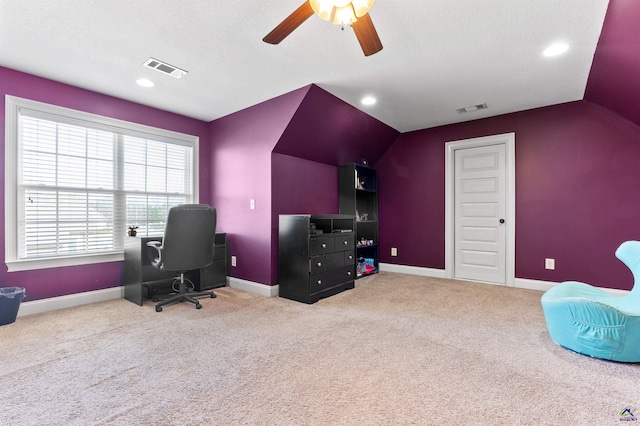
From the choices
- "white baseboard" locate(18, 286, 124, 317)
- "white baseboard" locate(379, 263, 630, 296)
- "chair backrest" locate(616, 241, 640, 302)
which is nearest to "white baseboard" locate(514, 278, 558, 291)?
"white baseboard" locate(379, 263, 630, 296)

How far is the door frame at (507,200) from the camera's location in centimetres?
398

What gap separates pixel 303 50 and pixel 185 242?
2.10 m

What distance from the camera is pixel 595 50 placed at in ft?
7.96

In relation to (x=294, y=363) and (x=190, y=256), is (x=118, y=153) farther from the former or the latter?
(x=294, y=363)

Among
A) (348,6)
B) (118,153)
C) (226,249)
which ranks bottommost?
(226,249)

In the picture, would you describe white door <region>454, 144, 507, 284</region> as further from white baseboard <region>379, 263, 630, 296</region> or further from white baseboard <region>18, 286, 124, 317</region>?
white baseboard <region>18, 286, 124, 317</region>

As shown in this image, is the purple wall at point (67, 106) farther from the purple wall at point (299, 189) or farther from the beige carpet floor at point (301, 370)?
the purple wall at point (299, 189)

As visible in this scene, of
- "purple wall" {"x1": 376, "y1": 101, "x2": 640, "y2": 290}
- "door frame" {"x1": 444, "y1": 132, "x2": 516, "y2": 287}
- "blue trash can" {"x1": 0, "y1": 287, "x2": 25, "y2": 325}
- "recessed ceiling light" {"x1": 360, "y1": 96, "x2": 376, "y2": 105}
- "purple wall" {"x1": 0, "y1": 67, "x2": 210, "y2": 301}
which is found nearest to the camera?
"blue trash can" {"x1": 0, "y1": 287, "x2": 25, "y2": 325}

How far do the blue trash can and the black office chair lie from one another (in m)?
1.05

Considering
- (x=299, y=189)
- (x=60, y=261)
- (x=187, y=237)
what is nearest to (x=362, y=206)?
(x=299, y=189)

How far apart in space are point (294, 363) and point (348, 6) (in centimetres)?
208

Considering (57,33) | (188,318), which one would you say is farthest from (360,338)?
(57,33)

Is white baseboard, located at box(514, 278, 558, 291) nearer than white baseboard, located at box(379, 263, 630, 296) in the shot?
No

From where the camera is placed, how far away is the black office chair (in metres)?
2.88
